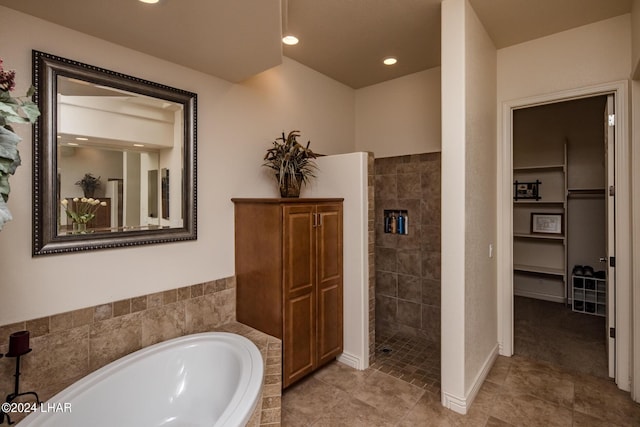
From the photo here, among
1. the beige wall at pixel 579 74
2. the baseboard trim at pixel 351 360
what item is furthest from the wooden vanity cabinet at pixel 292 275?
the beige wall at pixel 579 74

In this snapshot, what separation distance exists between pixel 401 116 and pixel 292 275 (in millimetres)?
2369

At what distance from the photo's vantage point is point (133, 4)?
1610 mm

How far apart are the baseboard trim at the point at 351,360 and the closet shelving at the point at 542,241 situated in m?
3.25

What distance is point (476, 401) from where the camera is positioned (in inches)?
93.7

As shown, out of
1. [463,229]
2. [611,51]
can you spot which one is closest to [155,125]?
[463,229]

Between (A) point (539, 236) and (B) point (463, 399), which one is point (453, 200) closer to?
(B) point (463, 399)

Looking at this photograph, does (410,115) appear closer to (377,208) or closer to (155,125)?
(377,208)

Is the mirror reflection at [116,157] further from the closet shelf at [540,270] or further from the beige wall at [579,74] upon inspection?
the closet shelf at [540,270]

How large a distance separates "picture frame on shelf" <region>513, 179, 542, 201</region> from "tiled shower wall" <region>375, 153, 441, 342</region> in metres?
2.27

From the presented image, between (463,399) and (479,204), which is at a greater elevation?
(479,204)

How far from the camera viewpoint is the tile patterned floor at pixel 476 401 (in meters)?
2.17

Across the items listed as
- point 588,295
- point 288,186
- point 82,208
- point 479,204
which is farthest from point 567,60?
point 82,208

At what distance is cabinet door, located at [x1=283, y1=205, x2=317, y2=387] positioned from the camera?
2.42m

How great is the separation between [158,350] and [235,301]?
2.43 ft
